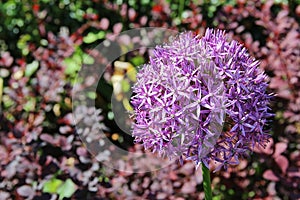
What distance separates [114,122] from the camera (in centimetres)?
283

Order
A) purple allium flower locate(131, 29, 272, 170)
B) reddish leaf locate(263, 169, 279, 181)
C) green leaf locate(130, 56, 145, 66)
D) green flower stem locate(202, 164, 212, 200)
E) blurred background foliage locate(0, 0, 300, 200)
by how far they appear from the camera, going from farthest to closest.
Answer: green leaf locate(130, 56, 145, 66), blurred background foliage locate(0, 0, 300, 200), reddish leaf locate(263, 169, 279, 181), green flower stem locate(202, 164, 212, 200), purple allium flower locate(131, 29, 272, 170)

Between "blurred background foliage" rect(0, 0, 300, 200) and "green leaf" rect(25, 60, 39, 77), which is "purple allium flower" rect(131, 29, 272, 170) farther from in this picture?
"green leaf" rect(25, 60, 39, 77)

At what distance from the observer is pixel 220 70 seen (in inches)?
56.4

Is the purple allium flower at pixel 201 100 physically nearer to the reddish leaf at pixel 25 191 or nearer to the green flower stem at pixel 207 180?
the green flower stem at pixel 207 180

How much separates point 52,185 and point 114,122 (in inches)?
30.7

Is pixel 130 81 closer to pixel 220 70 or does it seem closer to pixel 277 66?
pixel 277 66

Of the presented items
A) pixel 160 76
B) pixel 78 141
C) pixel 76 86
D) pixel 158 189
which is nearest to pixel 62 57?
pixel 76 86

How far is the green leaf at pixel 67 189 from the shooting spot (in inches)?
78.9

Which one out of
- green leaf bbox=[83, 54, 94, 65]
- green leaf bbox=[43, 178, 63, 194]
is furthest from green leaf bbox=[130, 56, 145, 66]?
green leaf bbox=[43, 178, 63, 194]

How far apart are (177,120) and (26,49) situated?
1820mm

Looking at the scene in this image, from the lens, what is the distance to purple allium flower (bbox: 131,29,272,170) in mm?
1396

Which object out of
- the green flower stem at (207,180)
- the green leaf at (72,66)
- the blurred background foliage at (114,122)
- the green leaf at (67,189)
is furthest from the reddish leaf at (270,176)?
the green leaf at (72,66)

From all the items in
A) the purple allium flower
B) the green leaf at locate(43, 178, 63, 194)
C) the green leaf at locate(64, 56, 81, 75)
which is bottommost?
the green leaf at locate(43, 178, 63, 194)

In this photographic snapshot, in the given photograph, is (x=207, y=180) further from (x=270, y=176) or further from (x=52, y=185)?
(x=52, y=185)
